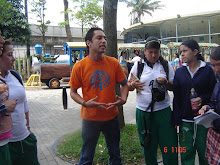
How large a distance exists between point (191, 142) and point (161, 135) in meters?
0.35

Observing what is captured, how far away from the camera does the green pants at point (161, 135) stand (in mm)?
2576

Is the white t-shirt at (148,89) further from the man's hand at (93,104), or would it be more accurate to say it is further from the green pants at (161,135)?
the man's hand at (93,104)

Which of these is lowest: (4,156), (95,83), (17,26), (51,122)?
(51,122)

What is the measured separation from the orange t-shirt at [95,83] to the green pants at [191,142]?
870 mm

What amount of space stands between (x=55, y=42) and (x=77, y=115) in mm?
24875

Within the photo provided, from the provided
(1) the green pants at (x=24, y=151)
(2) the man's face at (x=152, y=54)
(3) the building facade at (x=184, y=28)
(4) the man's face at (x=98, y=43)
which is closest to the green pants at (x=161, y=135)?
(2) the man's face at (x=152, y=54)

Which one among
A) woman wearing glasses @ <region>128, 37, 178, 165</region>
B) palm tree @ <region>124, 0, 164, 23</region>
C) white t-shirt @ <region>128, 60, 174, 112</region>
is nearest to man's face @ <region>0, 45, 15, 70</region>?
woman wearing glasses @ <region>128, 37, 178, 165</region>

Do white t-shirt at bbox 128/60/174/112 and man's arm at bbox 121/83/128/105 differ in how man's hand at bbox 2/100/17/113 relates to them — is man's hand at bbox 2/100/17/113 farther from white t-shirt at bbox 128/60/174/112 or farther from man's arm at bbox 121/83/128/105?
white t-shirt at bbox 128/60/174/112

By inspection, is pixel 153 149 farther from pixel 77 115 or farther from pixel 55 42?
pixel 55 42

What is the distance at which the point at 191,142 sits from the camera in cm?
248

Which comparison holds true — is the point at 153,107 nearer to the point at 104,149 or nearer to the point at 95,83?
the point at 95,83

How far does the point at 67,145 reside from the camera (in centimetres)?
403

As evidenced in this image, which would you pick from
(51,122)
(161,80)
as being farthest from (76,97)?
(51,122)

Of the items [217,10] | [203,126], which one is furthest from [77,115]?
[217,10]
